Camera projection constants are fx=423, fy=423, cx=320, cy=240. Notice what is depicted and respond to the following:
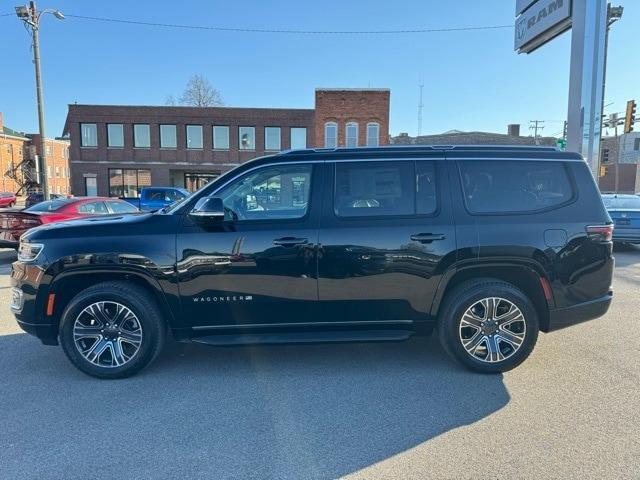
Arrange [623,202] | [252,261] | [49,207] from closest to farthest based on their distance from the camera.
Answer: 1. [252,261]
2. [49,207]
3. [623,202]

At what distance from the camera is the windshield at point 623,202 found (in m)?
10.9

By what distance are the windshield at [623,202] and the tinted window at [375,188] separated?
945 cm

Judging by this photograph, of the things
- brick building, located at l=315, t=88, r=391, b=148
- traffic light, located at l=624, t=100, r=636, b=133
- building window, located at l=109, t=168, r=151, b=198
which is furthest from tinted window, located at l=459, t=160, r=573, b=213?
building window, located at l=109, t=168, r=151, b=198

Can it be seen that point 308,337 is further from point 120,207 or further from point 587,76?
point 587,76

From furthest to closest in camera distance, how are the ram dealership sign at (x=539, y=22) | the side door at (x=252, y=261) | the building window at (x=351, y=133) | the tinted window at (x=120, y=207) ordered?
the building window at (x=351, y=133) → the ram dealership sign at (x=539, y=22) → the tinted window at (x=120, y=207) → the side door at (x=252, y=261)

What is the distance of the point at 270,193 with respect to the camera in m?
3.96

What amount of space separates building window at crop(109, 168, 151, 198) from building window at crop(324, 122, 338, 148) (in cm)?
1437

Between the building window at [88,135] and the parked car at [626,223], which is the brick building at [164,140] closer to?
the building window at [88,135]

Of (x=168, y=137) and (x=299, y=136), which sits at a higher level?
(x=299, y=136)

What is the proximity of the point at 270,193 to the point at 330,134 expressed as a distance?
28731mm

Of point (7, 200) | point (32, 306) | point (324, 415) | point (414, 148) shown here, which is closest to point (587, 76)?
point (414, 148)

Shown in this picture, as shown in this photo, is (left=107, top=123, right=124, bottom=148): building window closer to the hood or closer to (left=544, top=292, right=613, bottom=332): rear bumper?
the hood

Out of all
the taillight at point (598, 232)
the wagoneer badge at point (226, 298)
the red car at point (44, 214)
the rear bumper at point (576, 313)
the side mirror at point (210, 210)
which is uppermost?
the side mirror at point (210, 210)

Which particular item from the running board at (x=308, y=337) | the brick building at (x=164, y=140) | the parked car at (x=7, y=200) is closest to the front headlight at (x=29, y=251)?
the running board at (x=308, y=337)
